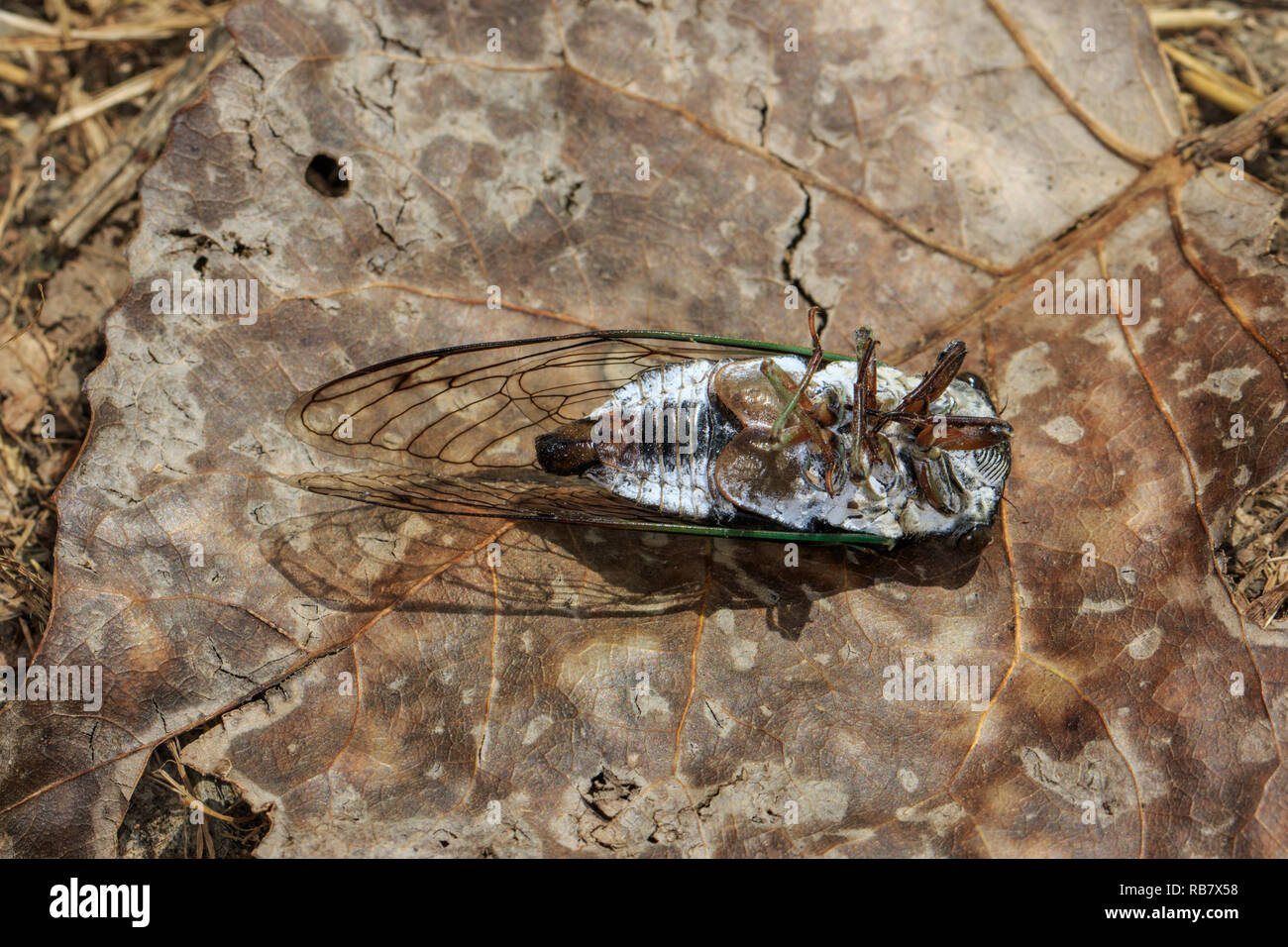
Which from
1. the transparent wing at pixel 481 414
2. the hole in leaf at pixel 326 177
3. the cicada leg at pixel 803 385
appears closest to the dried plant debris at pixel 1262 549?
the cicada leg at pixel 803 385

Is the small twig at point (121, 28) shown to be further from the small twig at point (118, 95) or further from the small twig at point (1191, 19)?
the small twig at point (1191, 19)

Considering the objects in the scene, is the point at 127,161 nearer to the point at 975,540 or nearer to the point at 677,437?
the point at 677,437

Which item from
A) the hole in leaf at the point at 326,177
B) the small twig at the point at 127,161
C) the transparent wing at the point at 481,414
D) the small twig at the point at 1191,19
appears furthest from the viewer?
the small twig at the point at 1191,19

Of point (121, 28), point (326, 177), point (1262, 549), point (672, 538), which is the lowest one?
point (1262, 549)

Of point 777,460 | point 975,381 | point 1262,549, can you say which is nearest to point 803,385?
point 777,460

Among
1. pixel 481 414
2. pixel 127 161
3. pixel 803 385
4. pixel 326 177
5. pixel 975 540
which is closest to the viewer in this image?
pixel 803 385

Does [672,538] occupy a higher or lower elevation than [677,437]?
lower

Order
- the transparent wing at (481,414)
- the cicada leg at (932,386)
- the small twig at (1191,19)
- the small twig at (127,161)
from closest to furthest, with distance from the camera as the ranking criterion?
the cicada leg at (932,386) < the transparent wing at (481,414) < the small twig at (127,161) < the small twig at (1191,19)

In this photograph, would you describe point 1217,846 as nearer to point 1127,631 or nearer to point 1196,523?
point 1127,631
